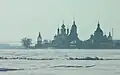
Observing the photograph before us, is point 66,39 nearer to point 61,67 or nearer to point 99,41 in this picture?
point 99,41

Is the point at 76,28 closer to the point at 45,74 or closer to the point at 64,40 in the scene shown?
the point at 64,40

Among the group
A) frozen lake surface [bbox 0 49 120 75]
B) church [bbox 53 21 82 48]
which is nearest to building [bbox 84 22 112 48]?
church [bbox 53 21 82 48]

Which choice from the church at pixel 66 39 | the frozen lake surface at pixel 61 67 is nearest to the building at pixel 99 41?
the church at pixel 66 39

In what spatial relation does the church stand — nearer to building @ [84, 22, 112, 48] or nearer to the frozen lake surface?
building @ [84, 22, 112, 48]

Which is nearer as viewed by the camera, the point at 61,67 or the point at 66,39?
the point at 61,67

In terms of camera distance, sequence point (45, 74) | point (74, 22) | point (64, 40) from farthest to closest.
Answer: point (74, 22)
point (64, 40)
point (45, 74)

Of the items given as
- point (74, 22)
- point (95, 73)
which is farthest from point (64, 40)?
point (95, 73)

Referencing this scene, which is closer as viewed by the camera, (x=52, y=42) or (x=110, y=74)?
(x=110, y=74)

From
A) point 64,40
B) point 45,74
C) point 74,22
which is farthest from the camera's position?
point 74,22

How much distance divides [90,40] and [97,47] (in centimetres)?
557

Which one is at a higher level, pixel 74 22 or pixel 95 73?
pixel 74 22

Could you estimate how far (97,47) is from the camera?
17338cm

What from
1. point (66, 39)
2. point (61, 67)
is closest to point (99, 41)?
point (66, 39)

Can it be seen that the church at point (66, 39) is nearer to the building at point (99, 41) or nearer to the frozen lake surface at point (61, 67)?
the building at point (99, 41)
